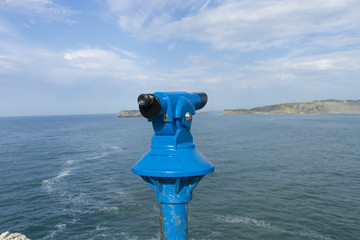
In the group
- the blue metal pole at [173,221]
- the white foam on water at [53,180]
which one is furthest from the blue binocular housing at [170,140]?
the white foam on water at [53,180]

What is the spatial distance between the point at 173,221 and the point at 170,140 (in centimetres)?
102

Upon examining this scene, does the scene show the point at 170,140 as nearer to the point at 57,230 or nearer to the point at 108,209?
the point at 57,230

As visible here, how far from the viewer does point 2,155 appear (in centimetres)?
5103

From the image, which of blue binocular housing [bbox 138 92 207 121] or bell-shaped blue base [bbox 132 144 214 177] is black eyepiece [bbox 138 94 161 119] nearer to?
blue binocular housing [bbox 138 92 207 121]

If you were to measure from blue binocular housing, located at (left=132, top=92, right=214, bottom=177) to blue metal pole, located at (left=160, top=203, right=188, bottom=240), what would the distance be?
510 mm

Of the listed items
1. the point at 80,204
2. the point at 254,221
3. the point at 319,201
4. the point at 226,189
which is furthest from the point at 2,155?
the point at 319,201

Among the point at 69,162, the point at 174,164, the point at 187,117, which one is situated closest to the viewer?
the point at 174,164

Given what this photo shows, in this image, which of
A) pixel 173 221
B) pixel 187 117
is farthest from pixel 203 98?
pixel 173 221

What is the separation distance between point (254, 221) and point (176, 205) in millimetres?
18371

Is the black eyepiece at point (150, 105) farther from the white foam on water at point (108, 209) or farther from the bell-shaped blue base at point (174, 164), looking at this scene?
the white foam on water at point (108, 209)

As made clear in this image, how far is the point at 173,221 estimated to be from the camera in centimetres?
338

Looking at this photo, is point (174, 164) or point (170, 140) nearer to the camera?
point (174, 164)

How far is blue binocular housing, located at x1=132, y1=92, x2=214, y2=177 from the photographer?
321 centimetres

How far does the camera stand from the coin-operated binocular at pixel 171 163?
323 cm
